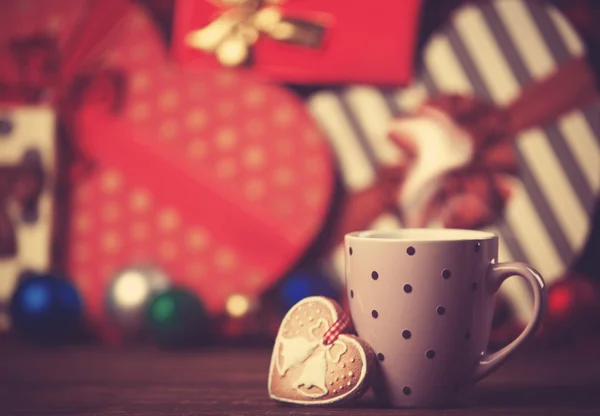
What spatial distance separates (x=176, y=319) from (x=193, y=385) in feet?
0.85

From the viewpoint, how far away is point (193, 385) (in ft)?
3.17

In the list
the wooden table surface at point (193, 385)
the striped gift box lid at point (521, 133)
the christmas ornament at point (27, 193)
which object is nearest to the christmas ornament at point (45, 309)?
the wooden table surface at point (193, 385)

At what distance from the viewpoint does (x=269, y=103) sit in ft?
4.70

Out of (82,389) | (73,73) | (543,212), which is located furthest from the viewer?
(73,73)

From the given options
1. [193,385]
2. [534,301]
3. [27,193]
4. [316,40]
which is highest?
[316,40]

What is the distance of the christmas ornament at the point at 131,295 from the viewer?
1285 millimetres

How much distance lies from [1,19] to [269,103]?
0.54 metres

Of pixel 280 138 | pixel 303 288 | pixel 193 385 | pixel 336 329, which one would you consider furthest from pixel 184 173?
pixel 336 329

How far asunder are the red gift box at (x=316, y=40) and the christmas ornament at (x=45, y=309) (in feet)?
1.60

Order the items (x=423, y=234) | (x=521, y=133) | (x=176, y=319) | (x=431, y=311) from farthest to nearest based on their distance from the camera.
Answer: (x=521, y=133), (x=176, y=319), (x=423, y=234), (x=431, y=311)

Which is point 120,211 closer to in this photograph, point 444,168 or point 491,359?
point 444,168

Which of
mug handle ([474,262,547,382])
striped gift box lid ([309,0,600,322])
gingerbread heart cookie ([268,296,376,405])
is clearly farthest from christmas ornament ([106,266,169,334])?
mug handle ([474,262,547,382])

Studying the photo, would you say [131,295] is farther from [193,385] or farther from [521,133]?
[521,133]

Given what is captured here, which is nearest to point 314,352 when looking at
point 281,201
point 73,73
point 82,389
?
point 82,389
